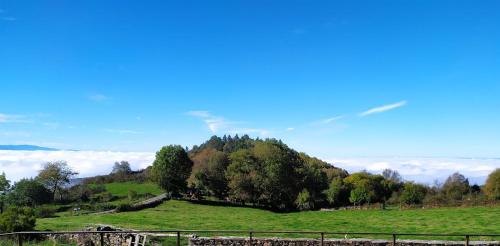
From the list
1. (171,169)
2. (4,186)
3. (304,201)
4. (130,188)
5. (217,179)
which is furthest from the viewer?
(130,188)

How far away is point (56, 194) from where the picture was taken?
76.2 metres

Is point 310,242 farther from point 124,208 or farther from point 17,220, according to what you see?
point 124,208

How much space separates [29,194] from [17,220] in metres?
40.8

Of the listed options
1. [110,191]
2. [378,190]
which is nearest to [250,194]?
[378,190]

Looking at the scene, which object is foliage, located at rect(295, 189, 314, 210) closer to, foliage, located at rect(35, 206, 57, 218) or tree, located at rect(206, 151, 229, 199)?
tree, located at rect(206, 151, 229, 199)

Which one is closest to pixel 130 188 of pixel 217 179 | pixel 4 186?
pixel 217 179

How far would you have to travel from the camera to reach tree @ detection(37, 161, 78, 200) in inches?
2948

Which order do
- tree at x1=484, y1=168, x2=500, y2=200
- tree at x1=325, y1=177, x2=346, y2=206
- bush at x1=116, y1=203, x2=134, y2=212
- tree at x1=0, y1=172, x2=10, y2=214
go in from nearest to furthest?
bush at x1=116, y1=203, x2=134, y2=212, tree at x1=484, y1=168, x2=500, y2=200, tree at x1=0, y1=172, x2=10, y2=214, tree at x1=325, y1=177, x2=346, y2=206

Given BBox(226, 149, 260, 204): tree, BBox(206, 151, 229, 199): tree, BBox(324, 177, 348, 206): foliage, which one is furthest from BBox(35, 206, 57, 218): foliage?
BBox(324, 177, 348, 206): foliage

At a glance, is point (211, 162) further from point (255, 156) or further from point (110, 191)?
point (110, 191)

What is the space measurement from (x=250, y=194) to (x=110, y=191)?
27221 mm

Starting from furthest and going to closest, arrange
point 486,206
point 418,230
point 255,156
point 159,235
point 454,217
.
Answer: point 255,156, point 486,206, point 454,217, point 418,230, point 159,235

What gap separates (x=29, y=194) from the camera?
67.0 metres

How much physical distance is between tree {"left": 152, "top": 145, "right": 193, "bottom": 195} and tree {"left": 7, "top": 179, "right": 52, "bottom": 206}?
678 inches
